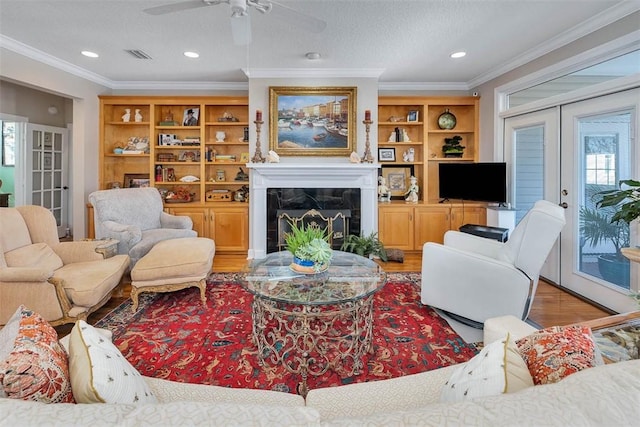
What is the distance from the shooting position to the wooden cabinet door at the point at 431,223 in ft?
16.8

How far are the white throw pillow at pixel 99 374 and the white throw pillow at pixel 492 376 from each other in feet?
2.77

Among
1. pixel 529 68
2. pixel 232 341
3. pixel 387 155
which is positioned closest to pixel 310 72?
pixel 387 155

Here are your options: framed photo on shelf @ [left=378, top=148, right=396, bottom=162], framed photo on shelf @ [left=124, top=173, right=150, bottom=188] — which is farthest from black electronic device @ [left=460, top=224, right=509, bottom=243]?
framed photo on shelf @ [left=124, top=173, right=150, bottom=188]

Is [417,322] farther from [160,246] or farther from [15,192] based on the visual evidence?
[15,192]

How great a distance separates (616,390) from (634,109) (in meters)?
3.26

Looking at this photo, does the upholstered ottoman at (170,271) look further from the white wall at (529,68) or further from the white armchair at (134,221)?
the white wall at (529,68)

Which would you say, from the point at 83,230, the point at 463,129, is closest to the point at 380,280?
the point at 463,129

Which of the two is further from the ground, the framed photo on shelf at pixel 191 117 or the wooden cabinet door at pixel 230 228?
the framed photo on shelf at pixel 191 117

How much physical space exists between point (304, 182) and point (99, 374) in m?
4.01

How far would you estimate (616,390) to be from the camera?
0.66 metres

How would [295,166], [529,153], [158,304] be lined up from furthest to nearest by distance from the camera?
[295,166] < [529,153] < [158,304]

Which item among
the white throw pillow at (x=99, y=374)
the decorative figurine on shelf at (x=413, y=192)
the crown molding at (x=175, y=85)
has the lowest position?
the white throw pillow at (x=99, y=374)

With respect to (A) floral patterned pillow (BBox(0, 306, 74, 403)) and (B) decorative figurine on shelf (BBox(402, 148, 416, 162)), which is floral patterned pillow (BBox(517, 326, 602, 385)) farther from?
(B) decorative figurine on shelf (BBox(402, 148, 416, 162))

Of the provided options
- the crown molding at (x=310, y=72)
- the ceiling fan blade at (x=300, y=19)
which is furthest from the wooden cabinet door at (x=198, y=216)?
the ceiling fan blade at (x=300, y=19)
